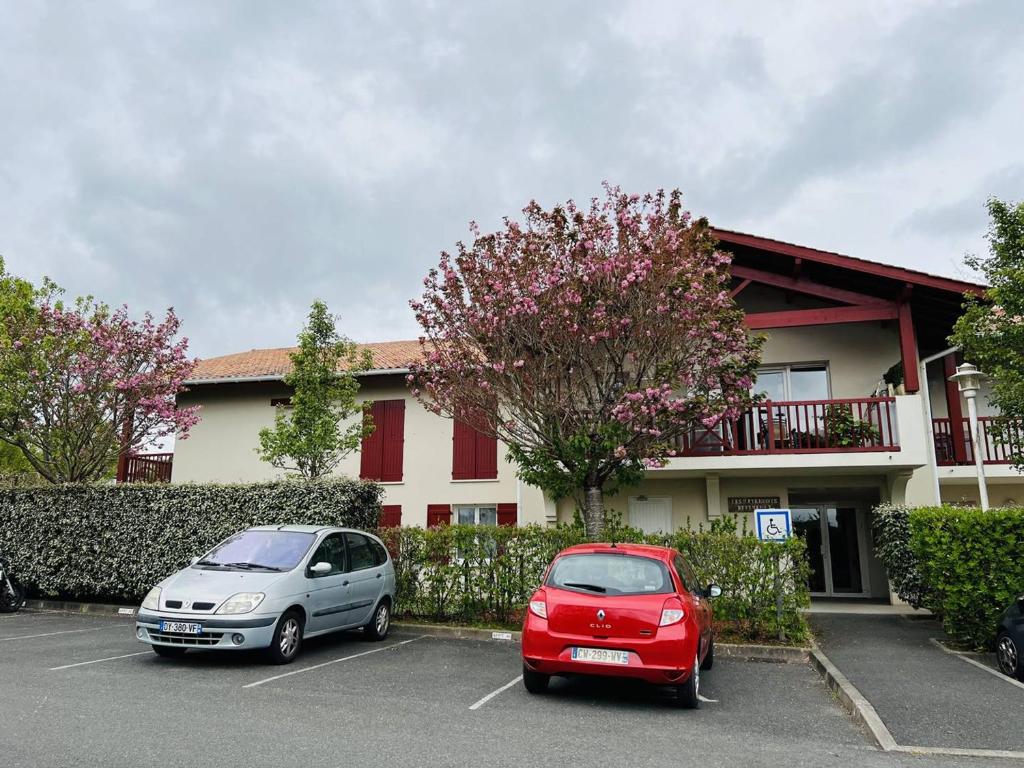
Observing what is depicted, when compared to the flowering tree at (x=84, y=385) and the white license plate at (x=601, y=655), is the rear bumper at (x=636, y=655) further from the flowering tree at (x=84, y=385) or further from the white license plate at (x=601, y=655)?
the flowering tree at (x=84, y=385)

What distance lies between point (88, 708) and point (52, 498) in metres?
10.7

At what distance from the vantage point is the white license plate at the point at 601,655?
6.77m

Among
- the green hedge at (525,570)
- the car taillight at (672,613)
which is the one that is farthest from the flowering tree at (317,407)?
the car taillight at (672,613)

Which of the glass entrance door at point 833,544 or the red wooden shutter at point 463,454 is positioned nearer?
the glass entrance door at point 833,544

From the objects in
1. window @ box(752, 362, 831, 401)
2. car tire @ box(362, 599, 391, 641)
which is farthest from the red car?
window @ box(752, 362, 831, 401)

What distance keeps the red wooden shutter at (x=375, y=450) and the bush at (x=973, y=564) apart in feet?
44.5

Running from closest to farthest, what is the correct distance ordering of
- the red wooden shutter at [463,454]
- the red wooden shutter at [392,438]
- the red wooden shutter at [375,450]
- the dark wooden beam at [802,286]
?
1. the dark wooden beam at [802,286]
2. the red wooden shutter at [463,454]
3. the red wooden shutter at [392,438]
4. the red wooden shutter at [375,450]

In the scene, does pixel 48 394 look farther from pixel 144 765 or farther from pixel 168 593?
pixel 144 765

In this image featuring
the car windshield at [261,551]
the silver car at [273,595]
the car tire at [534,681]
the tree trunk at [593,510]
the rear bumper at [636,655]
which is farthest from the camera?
the tree trunk at [593,510]

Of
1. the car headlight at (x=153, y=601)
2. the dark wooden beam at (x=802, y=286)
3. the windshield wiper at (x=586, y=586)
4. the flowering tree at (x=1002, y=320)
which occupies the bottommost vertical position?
the car headlight at (x=153, y=601)

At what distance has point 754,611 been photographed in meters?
10.9

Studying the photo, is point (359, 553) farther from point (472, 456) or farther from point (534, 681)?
point (472, 456)

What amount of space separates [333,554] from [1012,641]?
8.26 metres

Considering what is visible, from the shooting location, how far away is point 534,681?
7.39 m
